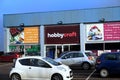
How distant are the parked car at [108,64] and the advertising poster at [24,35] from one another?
A: 96.6 feet

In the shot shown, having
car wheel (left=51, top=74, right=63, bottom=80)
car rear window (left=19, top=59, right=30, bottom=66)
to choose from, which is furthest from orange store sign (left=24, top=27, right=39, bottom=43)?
car wheel (left=51, top=74, right=63, bottom=80)

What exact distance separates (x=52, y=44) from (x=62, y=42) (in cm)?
161

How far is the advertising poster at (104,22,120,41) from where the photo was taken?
4622cm

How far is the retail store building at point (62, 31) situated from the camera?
46688 mm

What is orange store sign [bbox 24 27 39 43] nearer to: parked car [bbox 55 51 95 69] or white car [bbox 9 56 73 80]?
parked car [bbox 55 51 95 69]

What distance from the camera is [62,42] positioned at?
49.3 metres

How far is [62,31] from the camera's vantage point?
49281mm

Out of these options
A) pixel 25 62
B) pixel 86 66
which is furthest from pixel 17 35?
pixel 25 62

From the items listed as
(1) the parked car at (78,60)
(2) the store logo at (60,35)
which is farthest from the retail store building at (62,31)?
(1) the parked car at (78,60)

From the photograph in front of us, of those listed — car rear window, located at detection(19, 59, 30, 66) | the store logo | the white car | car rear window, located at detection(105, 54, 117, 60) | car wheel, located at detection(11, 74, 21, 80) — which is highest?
the store logo

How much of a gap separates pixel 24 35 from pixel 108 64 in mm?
31344

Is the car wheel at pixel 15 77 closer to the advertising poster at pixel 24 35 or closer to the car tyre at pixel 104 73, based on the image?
the car tyre at pixel 104 73

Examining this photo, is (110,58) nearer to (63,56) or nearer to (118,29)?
(63,56)

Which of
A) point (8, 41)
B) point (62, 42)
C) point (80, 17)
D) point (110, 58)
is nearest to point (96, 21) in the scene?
point (80, 17)
